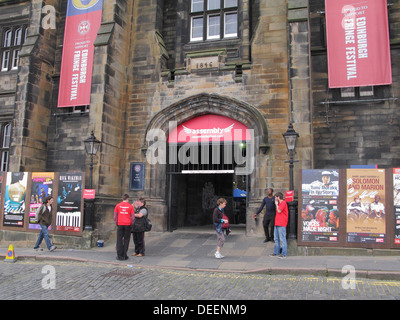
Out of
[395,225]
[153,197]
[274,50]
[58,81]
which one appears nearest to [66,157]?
[58,81]

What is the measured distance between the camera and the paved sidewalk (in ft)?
25.4

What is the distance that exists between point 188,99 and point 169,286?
27.3 feet

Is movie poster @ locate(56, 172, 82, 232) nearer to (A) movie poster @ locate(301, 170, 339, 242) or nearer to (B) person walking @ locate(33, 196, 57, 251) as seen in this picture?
(B) person walking @ locate(33, 196, 57, 251)

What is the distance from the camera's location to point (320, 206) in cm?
962

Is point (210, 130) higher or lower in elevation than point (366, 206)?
higher

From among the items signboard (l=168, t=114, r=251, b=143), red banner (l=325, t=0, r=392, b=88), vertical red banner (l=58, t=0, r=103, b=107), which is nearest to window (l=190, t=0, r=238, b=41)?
signboard (l=168, t=114, r=251, b=143)

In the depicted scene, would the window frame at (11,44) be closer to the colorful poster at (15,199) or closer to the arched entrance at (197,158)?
the colorful poster at (15,199)

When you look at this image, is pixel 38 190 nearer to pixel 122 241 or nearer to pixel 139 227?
pixel 122 241

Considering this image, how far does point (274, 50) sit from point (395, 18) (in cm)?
448

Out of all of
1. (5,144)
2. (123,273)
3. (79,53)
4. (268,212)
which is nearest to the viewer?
(123,273)

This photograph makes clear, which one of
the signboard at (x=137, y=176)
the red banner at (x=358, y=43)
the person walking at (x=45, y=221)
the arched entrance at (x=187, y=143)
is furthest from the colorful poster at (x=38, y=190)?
the red banner at (x=358, y=43)

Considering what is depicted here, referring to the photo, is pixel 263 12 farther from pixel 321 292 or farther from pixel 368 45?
pixel 321 292


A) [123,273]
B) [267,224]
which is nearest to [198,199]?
[267,224]

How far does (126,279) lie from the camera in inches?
286
